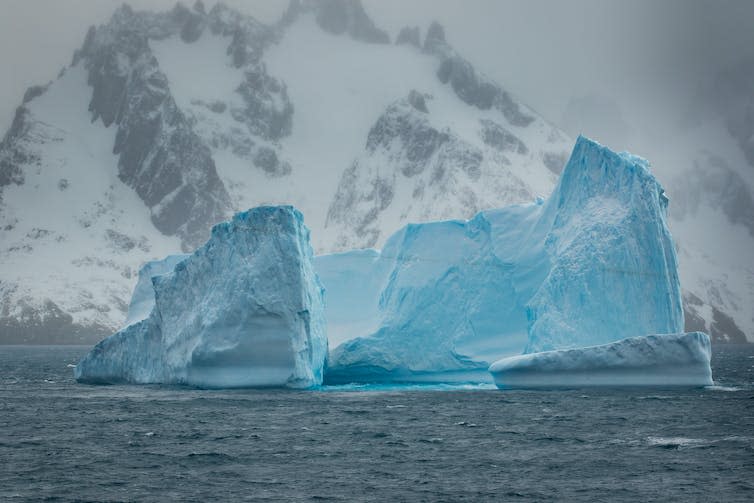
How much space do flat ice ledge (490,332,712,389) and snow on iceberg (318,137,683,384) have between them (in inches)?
76.4

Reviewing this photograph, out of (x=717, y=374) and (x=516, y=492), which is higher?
(x=717, y=374)

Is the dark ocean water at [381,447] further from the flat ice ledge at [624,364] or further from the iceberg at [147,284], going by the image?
the iceberg at [147,284]

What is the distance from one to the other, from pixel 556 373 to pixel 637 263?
6539mm

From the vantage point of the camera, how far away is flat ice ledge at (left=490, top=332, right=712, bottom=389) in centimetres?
4572

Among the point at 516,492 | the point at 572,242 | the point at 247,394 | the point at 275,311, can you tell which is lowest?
the point at 516,492

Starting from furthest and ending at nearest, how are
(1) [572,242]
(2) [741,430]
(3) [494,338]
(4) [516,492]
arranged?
(3) [494,338]
(1) [572,242]
(2) [741,430]
(4) [516,492]

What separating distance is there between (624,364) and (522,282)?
36.9ft

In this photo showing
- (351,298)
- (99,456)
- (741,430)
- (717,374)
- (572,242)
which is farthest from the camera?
(717,374)

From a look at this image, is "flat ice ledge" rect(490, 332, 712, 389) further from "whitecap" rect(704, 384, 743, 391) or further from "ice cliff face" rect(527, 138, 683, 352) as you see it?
"whitecap" rect(704, 384, 743, 391)

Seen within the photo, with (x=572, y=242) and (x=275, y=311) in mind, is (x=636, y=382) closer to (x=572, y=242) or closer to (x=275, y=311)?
(x=572, y=242)

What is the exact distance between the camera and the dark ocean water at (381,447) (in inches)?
1051

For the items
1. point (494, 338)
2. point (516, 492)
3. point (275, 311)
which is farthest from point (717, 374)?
point (516, 492)

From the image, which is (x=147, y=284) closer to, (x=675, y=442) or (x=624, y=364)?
(x=624, y=364)

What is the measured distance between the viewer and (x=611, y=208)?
51938 mm
